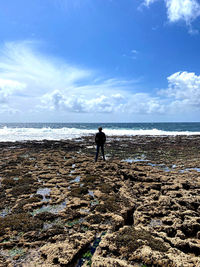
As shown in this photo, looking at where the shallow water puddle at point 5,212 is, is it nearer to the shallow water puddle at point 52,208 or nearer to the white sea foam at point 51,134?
the shallow water puddle at point 52,208

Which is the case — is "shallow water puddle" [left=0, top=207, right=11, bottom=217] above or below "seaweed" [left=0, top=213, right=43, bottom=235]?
below

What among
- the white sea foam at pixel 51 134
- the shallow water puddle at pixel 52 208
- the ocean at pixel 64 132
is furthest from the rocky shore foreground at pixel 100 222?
the white sea foam at pixel 51 134

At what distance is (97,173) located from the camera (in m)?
10.9

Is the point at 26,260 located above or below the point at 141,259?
below

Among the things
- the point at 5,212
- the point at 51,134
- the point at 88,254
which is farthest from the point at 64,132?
the point at 88,254

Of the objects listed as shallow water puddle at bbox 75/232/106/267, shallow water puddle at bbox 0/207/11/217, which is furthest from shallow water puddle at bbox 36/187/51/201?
shallow water puddle at bbox 75/232/106/267

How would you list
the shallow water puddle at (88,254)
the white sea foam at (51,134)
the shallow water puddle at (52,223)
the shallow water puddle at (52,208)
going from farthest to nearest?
the white sea foam at (51,134) → the shallow water puddle at (52,208) → the shallow water puddle at (52,223) → the shallow water puddle at (88,254)

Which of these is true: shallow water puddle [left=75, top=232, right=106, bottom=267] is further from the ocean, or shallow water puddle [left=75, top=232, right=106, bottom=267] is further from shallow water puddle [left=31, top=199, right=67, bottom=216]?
the ocean

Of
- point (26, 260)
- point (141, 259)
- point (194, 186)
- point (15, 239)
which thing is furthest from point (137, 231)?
point (194, 186)

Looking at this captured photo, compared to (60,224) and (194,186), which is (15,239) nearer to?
(60,224)

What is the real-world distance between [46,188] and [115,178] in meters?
3.85

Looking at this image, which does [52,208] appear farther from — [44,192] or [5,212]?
[44,192]

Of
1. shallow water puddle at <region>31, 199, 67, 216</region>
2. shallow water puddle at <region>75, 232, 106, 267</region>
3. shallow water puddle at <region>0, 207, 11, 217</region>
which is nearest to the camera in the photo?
shallow water puddle at <region>75, 232, 106, 267</region>

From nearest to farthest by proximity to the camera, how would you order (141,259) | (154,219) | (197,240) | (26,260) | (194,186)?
(141,259) < (26,260) < (197,240) < (154,219) < (194,186)
